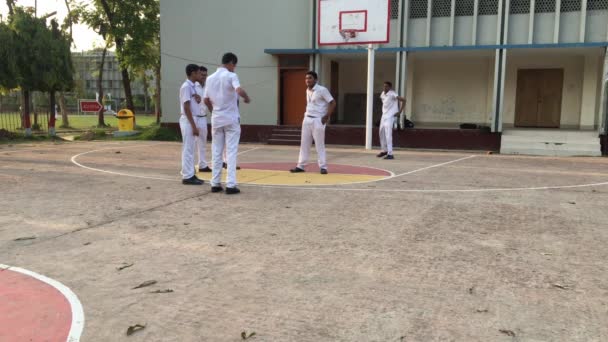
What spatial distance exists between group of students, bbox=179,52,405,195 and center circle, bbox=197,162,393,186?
1.15ft

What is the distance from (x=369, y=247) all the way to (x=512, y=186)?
4.53m

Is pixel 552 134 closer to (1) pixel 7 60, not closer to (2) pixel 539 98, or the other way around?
(2) pixel 539 98

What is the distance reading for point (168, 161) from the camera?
39.1ft

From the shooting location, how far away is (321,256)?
14.4 ft

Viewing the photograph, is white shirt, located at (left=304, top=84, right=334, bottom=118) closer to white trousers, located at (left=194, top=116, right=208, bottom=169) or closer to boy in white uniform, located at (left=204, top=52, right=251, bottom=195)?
white trousers, located at (left=194, top=116, right=208, bottom=169)

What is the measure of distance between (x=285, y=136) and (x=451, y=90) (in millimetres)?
7044

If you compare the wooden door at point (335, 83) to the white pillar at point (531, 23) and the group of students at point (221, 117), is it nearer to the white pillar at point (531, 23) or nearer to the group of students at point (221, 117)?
the white pillar at point (531, 23)

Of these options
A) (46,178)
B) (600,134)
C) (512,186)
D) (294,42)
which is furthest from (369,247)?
(294,42)

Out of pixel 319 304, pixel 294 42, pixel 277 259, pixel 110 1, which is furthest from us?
pixel 110 1

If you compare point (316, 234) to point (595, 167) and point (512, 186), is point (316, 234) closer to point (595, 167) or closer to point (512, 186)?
point (512, 186)

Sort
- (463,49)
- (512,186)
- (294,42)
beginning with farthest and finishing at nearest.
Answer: (294,42), (463,49), (512,186)

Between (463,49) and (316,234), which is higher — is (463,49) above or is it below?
above

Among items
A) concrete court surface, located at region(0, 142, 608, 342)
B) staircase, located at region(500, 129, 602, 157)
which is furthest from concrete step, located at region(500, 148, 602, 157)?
concrete court surface, located at region(0, 142, 608, 342)

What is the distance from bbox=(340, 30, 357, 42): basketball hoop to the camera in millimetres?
14867
